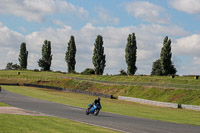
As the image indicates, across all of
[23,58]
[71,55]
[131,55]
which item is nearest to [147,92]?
[131,55]

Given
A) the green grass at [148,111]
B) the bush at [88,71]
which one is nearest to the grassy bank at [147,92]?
the green grass at [148,111]

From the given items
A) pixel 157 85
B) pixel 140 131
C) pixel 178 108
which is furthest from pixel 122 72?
pixel 140 131

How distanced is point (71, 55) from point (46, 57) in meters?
22.8

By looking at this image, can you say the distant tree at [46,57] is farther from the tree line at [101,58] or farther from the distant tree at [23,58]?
the distant tree at [23,58]

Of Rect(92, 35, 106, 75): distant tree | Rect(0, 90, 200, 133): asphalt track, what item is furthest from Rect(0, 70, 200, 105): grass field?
Rect(0, 90, 200, 133): asphalt track

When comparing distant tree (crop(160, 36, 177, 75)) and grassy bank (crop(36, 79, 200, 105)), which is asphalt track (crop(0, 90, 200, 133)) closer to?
grassy bank (crop(36, 79, 200, 105))

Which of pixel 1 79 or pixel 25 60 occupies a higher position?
pixel 25 60

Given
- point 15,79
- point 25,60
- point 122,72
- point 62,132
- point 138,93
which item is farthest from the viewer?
point 25,60

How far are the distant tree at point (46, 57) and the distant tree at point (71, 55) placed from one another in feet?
63.3

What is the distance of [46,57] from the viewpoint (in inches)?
5792

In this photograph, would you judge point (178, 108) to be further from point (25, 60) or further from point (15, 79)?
point (25, 60)

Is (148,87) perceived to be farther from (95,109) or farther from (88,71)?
(88,71)

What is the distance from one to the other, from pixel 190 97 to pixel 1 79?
77.4 meters

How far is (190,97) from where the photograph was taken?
2393 inches
